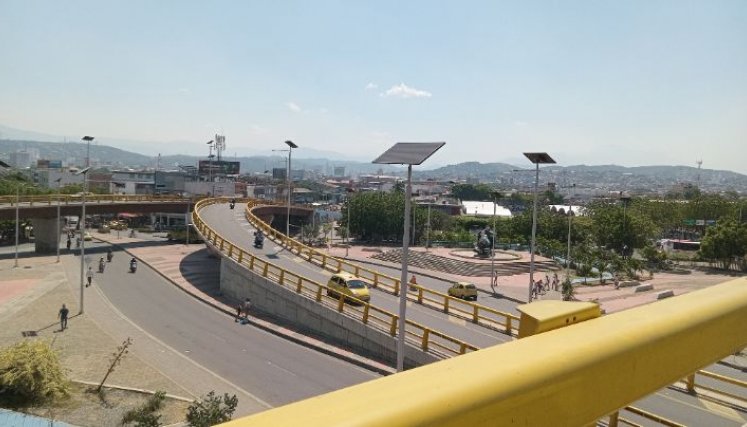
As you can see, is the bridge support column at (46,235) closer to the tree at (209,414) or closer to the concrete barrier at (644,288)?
the tree at (209,414)

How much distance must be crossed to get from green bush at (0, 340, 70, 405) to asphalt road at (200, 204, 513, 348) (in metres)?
13.4

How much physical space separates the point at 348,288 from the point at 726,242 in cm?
4840

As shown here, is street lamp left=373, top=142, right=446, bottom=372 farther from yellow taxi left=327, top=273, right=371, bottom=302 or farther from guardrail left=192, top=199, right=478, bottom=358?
yellow taxi left=327, top=273, right=371, bottom=302

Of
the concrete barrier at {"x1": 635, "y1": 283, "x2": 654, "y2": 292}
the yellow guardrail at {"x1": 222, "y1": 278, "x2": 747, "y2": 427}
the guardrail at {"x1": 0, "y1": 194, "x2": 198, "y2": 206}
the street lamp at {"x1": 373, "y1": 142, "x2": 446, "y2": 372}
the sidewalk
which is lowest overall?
the sidewalk

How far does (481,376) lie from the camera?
10.6ft

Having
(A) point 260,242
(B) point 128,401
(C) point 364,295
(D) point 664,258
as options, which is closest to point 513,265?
(D) point 664,258

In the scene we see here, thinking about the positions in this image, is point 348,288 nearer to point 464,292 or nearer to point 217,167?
point 464,292

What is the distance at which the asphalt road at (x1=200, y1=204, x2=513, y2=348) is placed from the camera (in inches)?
830

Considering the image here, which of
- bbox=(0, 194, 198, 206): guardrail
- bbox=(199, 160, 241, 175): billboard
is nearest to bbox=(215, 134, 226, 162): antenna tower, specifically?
bbox=(199, 160, 241, 175): billboard

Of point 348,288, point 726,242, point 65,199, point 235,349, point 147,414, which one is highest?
point 65,199

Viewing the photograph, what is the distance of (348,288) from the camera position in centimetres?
2533

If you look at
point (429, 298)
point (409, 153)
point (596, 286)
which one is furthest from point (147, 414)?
point (596, 286)

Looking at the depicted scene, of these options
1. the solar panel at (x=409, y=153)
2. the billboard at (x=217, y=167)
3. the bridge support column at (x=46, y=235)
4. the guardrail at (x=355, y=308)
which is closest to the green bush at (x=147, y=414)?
the guardrail at (x=355, y=308)

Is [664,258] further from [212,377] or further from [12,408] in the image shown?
[12,408]
